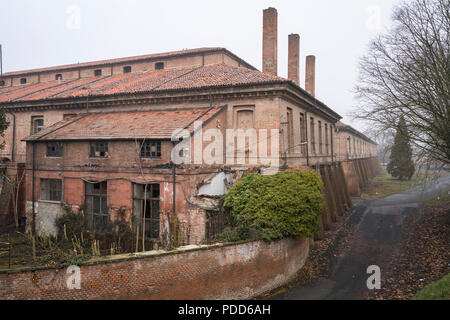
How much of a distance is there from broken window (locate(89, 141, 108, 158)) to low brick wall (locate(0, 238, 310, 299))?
8.18 metres

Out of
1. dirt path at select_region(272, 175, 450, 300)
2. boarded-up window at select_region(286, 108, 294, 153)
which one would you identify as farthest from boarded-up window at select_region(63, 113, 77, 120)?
dirt path at select_region(272, 175, 450, 300)

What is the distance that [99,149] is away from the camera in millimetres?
15805

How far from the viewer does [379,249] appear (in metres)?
15.7

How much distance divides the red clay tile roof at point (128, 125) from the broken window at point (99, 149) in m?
0.38

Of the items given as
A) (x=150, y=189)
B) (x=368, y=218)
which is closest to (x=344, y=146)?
(x=368, y=218)

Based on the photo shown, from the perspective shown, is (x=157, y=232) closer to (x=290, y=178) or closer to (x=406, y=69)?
(x=290, y=178)

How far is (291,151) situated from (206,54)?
1081cm

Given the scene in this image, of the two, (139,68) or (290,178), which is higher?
(139,68)

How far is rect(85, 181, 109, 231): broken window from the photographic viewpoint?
1558cm

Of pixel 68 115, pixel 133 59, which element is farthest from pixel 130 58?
pixel 68 115

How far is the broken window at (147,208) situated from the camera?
14.4m

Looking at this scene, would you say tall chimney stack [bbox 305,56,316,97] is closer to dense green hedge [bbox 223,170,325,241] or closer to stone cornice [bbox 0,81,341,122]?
stone cornice [bbox 0,81,341,122]

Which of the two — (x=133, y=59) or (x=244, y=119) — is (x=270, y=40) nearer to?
(x=244, y=119)

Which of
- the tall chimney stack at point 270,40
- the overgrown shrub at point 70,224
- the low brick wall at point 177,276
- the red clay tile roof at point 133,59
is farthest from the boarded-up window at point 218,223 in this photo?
the red clay tile roof at point 133,59
